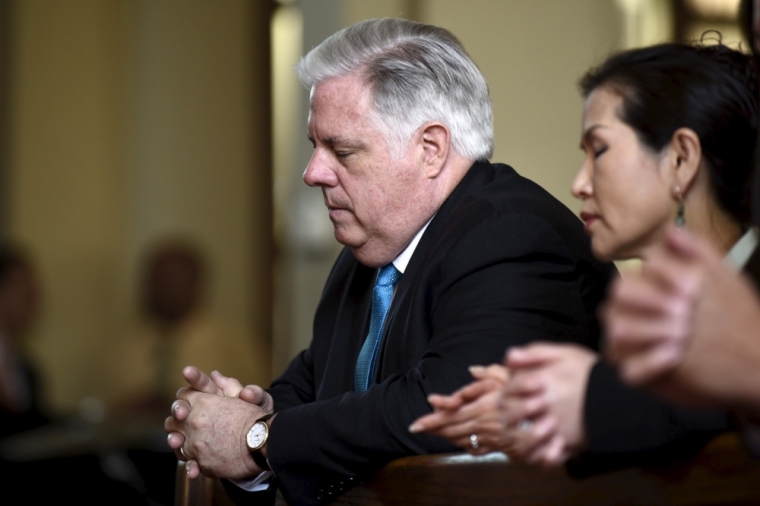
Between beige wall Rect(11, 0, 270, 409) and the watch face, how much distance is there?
576 cm

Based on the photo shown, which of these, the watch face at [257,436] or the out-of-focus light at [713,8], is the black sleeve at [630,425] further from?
the out-of-focus light at [713,8]

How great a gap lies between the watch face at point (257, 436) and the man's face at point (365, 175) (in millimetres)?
572

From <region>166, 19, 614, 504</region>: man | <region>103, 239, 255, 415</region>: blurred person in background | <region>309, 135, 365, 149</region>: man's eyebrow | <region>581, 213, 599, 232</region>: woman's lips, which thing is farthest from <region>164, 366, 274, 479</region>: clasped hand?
<region>103, 239, 255, 415</region>: blurred person in background

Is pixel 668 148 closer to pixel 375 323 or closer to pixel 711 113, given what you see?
pixel 711 113

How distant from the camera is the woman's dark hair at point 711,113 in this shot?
5.58 ft

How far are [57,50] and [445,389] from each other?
6889 millimetres

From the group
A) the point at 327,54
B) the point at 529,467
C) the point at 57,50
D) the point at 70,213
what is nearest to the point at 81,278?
the point at 70,213

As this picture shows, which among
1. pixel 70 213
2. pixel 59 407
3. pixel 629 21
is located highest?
pixel 629 21

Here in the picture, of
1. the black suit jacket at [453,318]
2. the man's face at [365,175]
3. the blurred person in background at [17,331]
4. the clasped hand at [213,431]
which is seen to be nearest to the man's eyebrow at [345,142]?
the man's face at [365,175]

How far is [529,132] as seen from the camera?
16.2 feet

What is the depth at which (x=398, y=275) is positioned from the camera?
2.39m

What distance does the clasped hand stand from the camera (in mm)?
2000

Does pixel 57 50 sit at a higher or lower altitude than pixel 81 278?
higher

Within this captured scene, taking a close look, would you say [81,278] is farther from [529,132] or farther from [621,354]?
[621,354]
